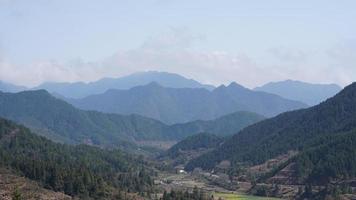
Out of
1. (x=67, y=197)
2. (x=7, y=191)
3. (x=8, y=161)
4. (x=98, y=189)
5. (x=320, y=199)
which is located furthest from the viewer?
(x=320, y=199)

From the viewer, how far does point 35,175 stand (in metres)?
176

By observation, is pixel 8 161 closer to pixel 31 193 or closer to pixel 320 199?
pixel 31 193

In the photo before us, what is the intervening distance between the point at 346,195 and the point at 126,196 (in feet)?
234

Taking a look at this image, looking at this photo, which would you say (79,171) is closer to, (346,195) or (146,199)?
(146,199)

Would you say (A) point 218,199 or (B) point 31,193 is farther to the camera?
(A) point 218,199

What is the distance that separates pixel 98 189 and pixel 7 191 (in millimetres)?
30947

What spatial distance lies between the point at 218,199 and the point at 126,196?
116ft

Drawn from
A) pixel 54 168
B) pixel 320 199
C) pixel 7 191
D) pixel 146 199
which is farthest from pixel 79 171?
pixel 320 199

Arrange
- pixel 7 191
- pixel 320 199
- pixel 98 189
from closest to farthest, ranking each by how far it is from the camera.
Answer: pixel 7 191 < pixel 98 189 < pixel 320 199

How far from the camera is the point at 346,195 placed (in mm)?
196000

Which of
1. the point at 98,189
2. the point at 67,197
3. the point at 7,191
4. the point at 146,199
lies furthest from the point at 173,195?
the point at 7,191

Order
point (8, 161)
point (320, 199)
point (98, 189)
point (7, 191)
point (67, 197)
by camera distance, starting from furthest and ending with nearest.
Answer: point (320, 199) < point (8, 161) < point (98, 189) < point (67, 197) < point (7, 191)

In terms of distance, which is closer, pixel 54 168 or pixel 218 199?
pixel 54 168

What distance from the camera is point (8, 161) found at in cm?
18775
